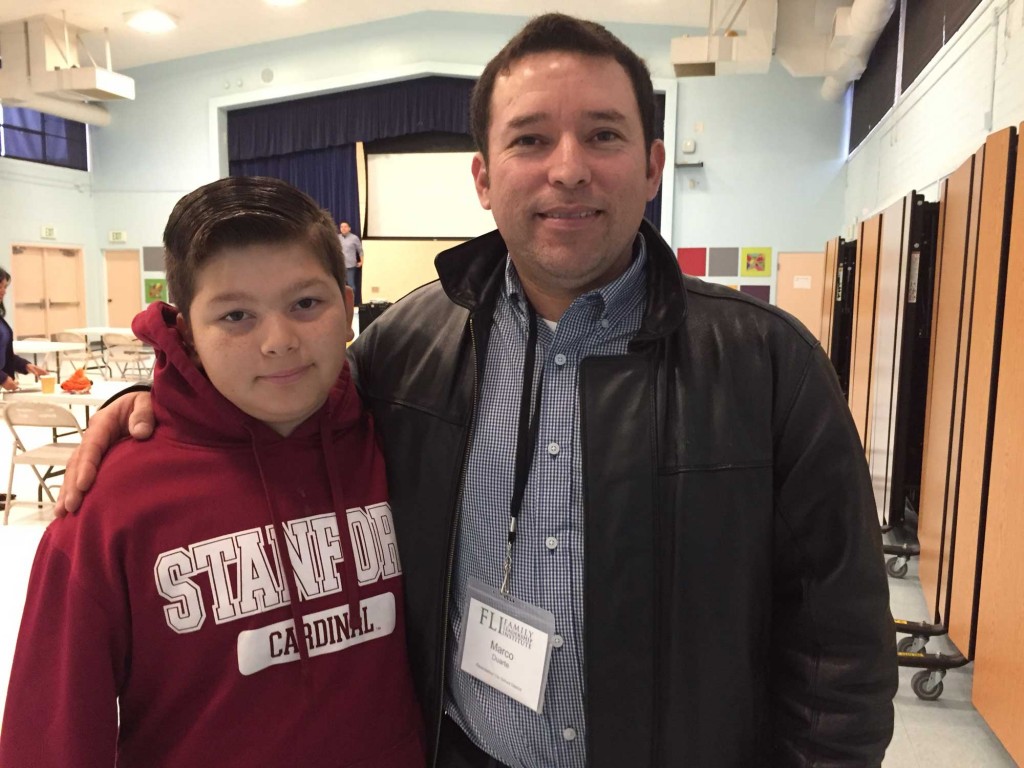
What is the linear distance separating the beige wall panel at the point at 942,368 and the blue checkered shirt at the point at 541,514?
6.88 feet

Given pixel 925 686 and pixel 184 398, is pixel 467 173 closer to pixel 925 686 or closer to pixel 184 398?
pixel 925 686

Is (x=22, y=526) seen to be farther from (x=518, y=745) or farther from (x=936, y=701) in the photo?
(x=936, y=701)

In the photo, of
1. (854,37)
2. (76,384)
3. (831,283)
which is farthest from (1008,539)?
(854,37)

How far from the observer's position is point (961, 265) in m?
2.62

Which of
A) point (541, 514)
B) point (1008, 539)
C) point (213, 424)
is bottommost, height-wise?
point (1008, 539)

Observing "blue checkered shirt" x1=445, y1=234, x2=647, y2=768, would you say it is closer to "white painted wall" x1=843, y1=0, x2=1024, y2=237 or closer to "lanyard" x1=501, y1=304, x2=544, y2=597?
"lanyard" x1=501, y1=304, x2=544, y2=597

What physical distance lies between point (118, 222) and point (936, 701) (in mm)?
14106

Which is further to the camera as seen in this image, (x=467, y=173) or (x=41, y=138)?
(x=41, y=138)

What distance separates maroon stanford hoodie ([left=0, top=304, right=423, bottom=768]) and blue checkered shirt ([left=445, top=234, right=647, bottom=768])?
140 mm

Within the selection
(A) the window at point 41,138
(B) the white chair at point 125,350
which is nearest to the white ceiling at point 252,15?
(A) the window at point 41,138

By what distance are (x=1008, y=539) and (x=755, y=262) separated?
8.42 m

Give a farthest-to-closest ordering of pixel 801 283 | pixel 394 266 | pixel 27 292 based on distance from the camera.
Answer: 1. pixel 27 292
2. pixel 394 266
3. pixel 801 283

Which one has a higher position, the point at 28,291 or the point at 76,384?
the point at 28,291

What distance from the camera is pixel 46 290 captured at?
12.5 m
